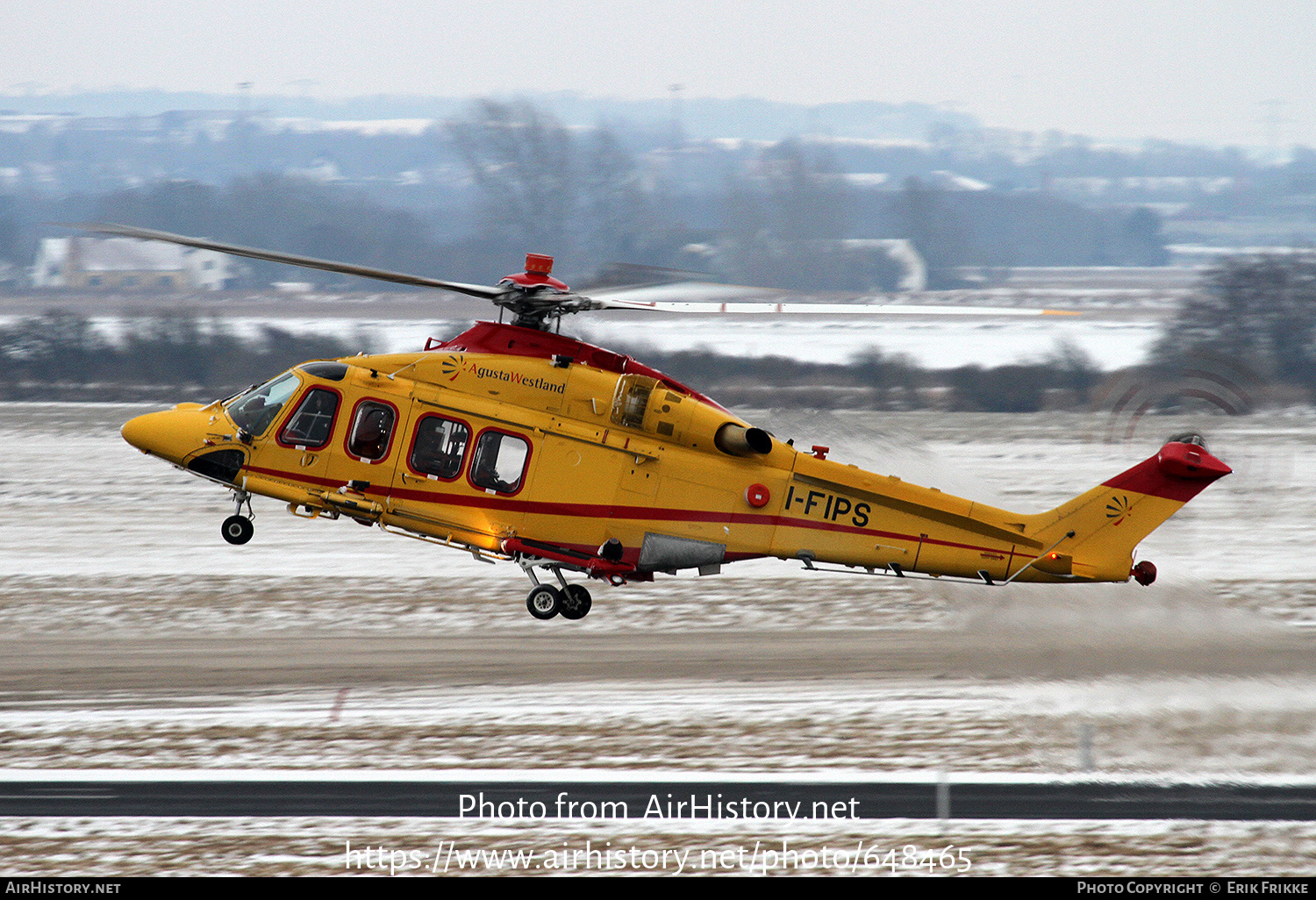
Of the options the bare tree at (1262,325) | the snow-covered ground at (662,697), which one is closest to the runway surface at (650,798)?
the snow-covered ground at (662,697)

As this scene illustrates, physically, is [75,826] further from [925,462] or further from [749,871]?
[925,462]

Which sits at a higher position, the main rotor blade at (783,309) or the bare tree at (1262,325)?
the bare tree at (1262,325)

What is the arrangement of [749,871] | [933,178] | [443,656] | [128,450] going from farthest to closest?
1. [933,178]
2. [128,450]
3. [443,656]
4. [749,871]

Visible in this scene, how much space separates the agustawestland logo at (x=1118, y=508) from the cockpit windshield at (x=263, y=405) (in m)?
10.0

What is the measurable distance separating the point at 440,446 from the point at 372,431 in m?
0.86

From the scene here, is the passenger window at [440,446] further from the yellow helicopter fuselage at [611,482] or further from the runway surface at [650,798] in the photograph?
the runway surface at [650,798]

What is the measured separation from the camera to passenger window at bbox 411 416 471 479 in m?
14.4

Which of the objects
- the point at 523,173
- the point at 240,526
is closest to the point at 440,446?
the point at 240,526

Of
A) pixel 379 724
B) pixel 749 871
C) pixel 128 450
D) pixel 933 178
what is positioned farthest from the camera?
pixel 933 178

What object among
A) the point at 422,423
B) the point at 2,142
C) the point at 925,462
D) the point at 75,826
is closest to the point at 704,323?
the point at 925,462

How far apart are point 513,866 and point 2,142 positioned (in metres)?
76.7

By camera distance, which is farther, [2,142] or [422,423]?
[2,142]

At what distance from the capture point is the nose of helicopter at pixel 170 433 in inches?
587

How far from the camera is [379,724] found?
1570 cm
